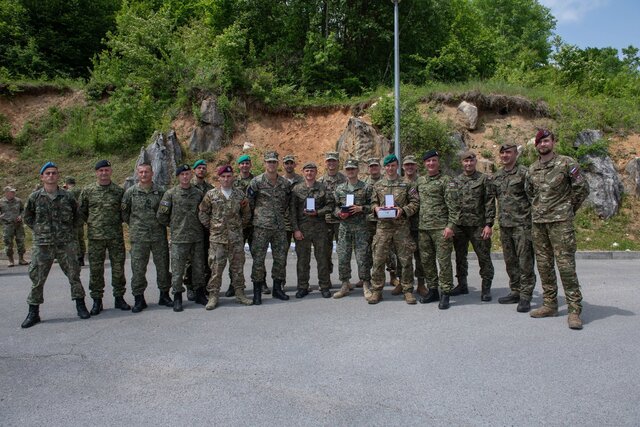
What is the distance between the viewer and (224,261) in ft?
21.6

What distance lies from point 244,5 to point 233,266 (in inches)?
654

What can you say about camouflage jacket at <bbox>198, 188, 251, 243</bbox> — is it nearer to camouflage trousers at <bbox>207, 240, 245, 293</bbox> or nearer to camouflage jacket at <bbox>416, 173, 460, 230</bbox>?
camouflage trousers at <bbox>207, 240, 245, 293</bbox>

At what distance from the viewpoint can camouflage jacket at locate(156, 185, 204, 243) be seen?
6.60 metres

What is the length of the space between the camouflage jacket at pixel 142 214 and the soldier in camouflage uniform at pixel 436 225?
3.88 m

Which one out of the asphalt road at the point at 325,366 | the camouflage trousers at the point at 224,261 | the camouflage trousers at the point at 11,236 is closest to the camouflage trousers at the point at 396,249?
the asphalt road at the point at 325,366

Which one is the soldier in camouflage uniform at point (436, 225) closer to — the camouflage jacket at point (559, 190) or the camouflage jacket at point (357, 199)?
the camouflage jacket at point (357, 199)

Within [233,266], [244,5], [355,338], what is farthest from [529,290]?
[244,5]

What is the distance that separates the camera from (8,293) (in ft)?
25.3

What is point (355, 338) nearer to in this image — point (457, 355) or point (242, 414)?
point (457, 355)

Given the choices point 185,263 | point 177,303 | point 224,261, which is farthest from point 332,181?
point 177,303

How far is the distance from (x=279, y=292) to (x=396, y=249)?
1.92m

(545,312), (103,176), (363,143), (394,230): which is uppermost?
(363,143)

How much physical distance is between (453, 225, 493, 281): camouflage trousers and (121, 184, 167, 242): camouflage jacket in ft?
14.6

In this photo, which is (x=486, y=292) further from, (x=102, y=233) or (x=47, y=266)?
(x=47, y=266)
